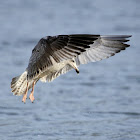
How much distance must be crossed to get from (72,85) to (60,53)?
348 cm

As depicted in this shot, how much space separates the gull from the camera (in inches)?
240

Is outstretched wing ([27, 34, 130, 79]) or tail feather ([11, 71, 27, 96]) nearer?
outstretched wing ([27, 34, 130, 79])

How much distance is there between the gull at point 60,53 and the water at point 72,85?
759mm

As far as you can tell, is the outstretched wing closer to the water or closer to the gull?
the gull

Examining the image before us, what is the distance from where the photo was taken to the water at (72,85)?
740 cm

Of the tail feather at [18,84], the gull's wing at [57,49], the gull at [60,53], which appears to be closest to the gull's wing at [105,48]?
the gull at [60,53]

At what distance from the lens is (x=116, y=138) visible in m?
7.04

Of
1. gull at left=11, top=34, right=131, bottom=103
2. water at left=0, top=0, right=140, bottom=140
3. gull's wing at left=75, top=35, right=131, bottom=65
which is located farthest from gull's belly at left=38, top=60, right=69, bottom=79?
water at left=0, top=0, right=140, bottom=140

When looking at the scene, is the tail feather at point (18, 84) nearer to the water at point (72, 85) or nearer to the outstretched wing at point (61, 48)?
the outstretched wing at point (61, 48)

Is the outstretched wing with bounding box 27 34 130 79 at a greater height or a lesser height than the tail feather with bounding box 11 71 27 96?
greater

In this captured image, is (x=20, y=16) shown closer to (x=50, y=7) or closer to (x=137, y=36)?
(x=50, y=7)

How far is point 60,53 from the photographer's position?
6207 mm

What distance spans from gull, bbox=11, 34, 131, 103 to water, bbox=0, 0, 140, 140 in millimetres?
759

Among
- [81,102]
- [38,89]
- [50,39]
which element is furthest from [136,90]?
[50,39]
